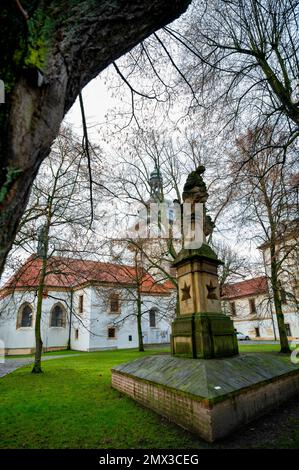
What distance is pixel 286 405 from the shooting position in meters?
5.16

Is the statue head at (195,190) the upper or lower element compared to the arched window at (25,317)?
upper

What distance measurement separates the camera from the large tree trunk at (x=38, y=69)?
1.11 metres

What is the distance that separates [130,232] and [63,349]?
1970 centimetres

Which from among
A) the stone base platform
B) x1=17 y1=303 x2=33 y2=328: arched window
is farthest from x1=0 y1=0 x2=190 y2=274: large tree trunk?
x1=17 y1=303 x2=33 y2=328: arched window

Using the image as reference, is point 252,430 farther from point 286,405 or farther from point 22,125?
point 22,125

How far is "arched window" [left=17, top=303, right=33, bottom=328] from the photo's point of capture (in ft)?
90.8

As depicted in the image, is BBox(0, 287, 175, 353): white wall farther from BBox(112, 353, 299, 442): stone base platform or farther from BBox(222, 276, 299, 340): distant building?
BBox(112, 353, 299, 442): stone base platform

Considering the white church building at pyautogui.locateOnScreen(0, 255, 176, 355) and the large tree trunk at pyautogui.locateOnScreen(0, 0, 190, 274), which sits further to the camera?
the white church building at pyautogui.locateOnScreen(0, 255, 176, 355)

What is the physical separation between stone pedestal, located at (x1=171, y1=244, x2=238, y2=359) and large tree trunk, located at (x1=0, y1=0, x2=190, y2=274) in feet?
17.1

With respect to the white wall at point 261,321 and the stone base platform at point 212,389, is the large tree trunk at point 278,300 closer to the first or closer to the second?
the white wall at point 261,321

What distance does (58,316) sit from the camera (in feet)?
98.9

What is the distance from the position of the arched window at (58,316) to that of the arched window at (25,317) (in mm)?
2465

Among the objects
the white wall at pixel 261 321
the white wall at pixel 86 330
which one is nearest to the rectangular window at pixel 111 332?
the white wall at pixel 86 330

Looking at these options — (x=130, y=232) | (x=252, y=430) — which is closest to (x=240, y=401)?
(x=252, y=430)
